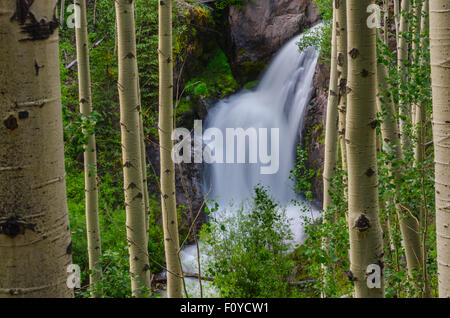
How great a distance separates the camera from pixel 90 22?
45.7ft

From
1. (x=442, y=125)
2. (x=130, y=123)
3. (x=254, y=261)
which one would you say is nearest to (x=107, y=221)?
(x=254, y=261)

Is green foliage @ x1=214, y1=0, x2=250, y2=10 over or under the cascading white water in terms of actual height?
over

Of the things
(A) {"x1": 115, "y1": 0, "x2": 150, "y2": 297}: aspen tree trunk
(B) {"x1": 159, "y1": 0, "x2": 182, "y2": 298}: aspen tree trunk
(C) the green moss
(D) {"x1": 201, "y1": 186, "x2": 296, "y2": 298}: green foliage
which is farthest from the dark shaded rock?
(A) {"x1": 115, "y1": 0, "x2": 150, "y2": 297}: aspen tree trunk

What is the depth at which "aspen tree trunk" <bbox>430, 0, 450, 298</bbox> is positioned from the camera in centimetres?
190

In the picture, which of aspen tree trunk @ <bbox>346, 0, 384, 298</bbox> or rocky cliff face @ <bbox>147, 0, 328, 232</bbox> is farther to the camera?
rocky cliff face @ <bbox>147, 0, 328, 232</bbox>

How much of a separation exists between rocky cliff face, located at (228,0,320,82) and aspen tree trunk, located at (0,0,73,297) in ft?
47.9

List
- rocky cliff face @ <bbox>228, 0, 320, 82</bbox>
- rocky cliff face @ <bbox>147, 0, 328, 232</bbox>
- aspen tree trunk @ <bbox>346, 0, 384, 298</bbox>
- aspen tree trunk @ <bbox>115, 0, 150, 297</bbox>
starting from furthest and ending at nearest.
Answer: rocky cliff face @ <bbox>228, 0, 320, 82</bbox>, rocky cliff face @ <bbox>147, 0, 328, 232</bbox>, aspen tree trunk @ <bbox>115, 0, 150, 297</bbox>, aspen tree trunk @ <bbox>346, 0, 384, 298</bbox>

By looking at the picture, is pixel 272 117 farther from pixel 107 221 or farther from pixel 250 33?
pixel 107 221

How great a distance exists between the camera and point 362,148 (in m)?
2.29

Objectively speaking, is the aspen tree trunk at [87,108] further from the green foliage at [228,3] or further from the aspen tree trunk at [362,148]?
the green foliage at [228,3]

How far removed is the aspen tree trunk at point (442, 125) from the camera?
1.90m

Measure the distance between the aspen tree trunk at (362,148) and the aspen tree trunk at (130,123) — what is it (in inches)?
81.8

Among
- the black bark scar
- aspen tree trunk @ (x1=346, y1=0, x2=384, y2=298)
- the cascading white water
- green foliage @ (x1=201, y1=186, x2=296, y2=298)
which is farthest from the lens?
the cascading white water

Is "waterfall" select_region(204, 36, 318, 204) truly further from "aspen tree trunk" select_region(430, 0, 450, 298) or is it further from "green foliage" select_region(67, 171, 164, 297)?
"aspen tree trunk" select_region(430, 0, 450, 298)
